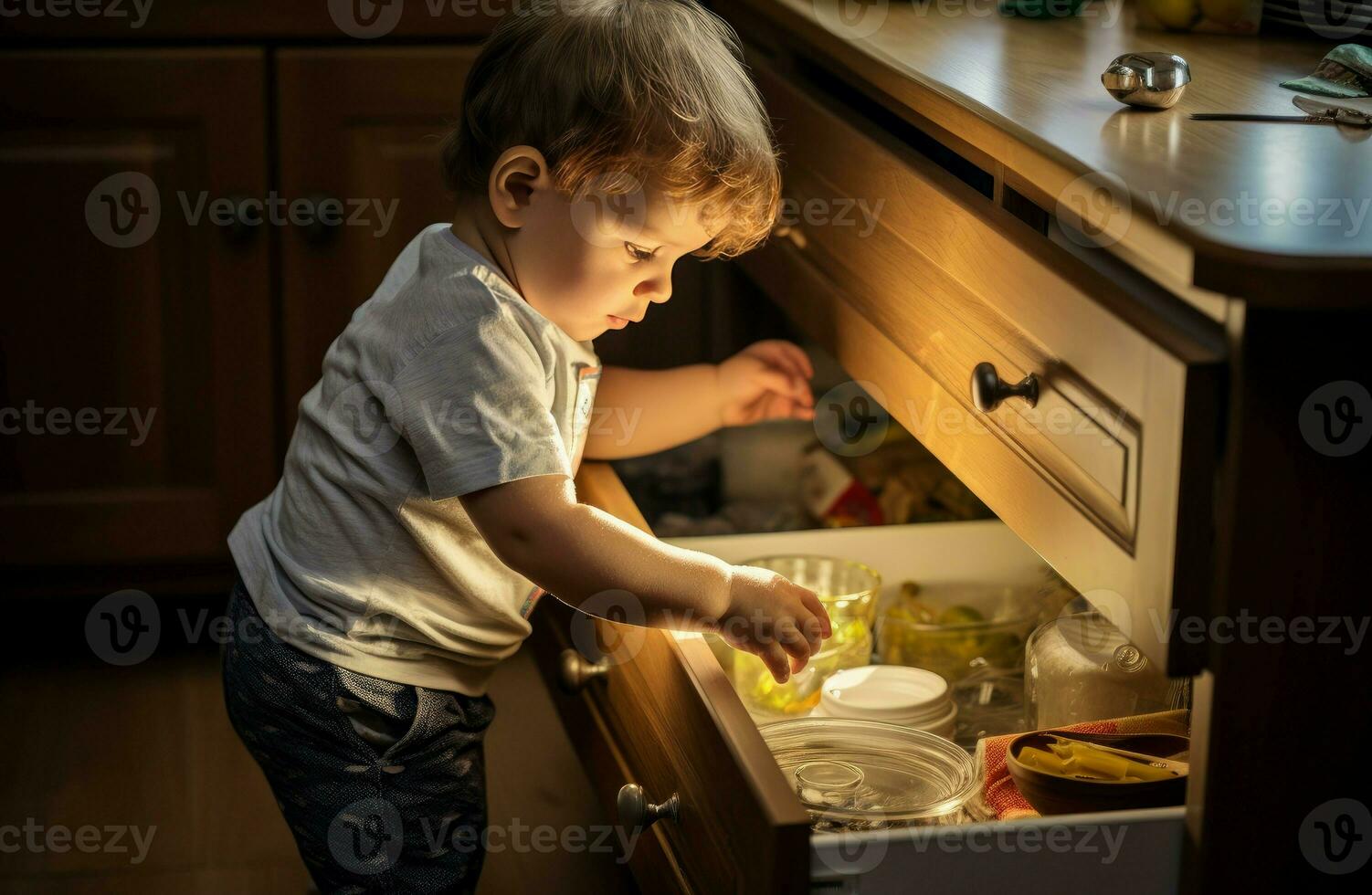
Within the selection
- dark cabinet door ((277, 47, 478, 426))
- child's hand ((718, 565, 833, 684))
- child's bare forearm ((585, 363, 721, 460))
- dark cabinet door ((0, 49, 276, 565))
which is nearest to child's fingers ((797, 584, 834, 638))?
child's hand ((718, 565, 833, 684))

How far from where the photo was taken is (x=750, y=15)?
4.41 ft

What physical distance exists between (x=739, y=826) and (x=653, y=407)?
20.8 inches

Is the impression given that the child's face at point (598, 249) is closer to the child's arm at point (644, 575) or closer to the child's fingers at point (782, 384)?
the child's arm at point (644, 575)

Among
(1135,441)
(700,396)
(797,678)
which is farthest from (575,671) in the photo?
(1135,441)

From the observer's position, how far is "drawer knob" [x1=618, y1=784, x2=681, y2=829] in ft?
2.85

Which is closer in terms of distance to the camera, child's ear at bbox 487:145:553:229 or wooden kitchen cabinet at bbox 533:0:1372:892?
wooden kitchen cabinet at bbox 533:0:1372:892

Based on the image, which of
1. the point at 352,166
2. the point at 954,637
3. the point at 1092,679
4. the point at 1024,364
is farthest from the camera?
the point at 352,166

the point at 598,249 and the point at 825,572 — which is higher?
the point at 598,249

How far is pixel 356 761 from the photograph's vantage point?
3.39 feet

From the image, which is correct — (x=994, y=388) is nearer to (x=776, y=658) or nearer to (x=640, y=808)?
(x=776, y=658)

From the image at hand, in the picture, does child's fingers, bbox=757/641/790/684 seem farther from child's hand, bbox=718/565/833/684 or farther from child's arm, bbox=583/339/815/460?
child's arm, bbox=583/339/815/460

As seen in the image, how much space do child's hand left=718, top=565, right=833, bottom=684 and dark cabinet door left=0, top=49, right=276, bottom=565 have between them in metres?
0.89

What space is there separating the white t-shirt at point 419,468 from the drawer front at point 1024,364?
214 millimetres

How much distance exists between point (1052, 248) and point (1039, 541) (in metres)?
0.15
